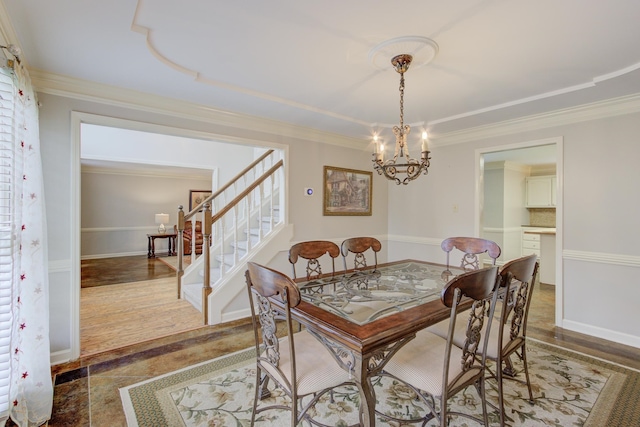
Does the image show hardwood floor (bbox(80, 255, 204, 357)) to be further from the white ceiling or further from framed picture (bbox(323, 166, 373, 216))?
the white ceiling

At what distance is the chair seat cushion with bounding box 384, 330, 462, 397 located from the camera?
1410 mm

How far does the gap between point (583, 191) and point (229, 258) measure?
4.21m

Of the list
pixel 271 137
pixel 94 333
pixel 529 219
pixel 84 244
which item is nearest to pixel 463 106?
pixel 271 137

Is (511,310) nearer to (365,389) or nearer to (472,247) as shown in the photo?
(472,247)

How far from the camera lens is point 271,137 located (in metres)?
3.53

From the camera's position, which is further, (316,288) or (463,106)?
(463,106)

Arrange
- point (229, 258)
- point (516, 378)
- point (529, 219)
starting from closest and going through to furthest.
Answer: point (516, 378) → point (229, 258) → point (529, 219)

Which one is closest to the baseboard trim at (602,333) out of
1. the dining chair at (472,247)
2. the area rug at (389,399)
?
the area rug at (389,399)

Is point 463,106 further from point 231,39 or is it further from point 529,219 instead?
point 529,219

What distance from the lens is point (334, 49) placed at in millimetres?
1976

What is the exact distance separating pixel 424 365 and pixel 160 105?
2999mm

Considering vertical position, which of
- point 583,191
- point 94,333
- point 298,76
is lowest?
point 94,333

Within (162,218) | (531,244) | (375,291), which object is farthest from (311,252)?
(162,218)

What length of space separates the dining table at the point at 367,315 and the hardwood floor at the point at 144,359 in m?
1.26
